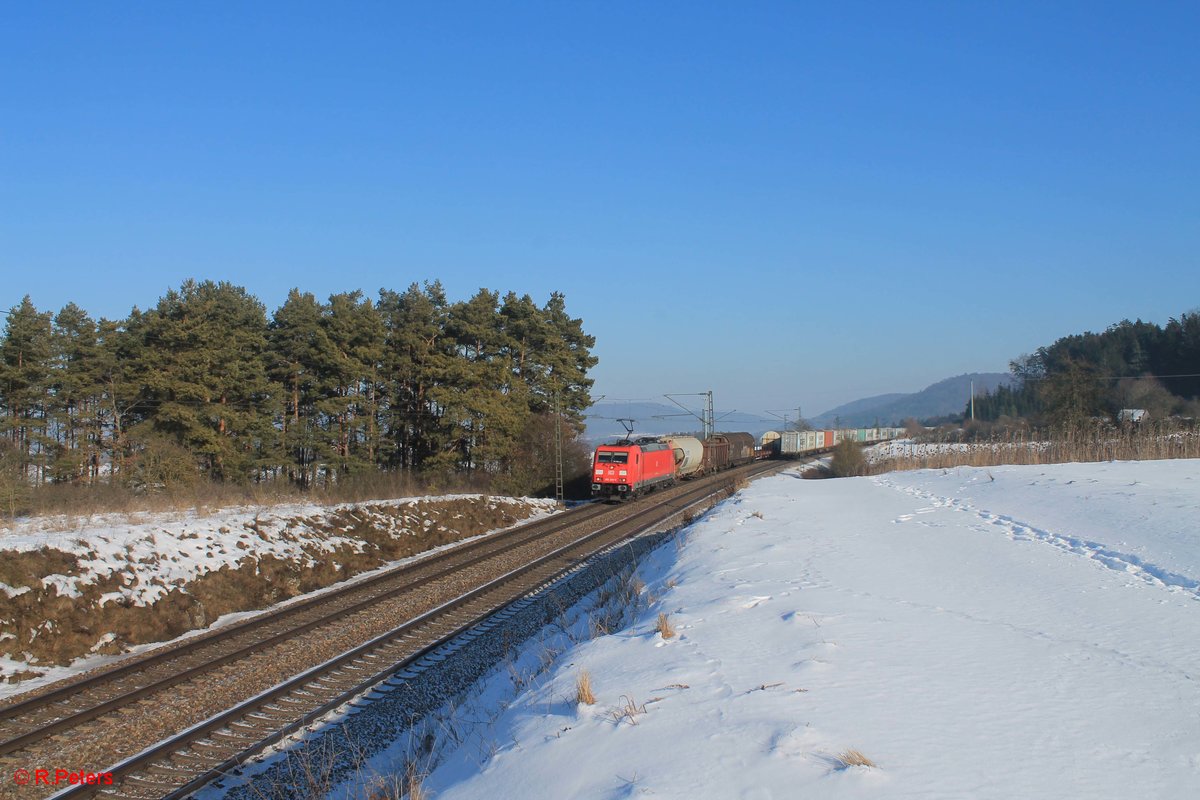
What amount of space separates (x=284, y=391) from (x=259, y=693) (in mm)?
35387

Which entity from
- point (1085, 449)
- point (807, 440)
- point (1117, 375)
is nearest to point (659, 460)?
point (1085, 449)

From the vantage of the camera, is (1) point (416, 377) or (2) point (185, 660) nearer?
(2) point (185, 660)

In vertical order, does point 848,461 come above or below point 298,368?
below

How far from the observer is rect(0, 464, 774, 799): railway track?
738cm

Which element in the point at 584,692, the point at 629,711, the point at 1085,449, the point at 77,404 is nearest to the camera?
the point at 629,711

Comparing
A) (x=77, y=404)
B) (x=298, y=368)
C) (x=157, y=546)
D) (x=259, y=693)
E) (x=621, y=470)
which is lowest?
(x=259, y=693)

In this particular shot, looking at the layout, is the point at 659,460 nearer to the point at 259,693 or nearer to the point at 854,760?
the point at 259,693

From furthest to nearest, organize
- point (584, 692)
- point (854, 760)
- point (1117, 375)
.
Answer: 1. point (1117, 375)
2. point (584, 692)
3. point (854, 760)

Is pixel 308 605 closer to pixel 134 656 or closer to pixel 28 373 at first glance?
pixel 134 656

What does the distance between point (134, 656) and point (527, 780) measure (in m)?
9.04

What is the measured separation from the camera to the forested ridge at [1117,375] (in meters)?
46.2

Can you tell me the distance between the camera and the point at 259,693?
9.23 m

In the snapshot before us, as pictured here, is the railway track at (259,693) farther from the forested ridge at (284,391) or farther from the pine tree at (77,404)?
the pine tree at (77,404)

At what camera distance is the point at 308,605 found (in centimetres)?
1411
